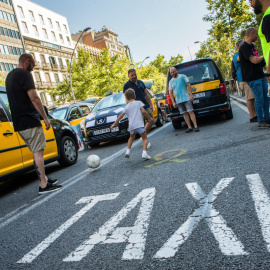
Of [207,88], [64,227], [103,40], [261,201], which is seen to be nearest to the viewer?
[261,201]

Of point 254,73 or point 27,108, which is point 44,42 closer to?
point 254,73

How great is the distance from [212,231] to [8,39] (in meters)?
48.5

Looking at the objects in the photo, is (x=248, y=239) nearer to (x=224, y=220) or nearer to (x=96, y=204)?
(x=224, y=220)

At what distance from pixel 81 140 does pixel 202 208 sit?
738 centimetres

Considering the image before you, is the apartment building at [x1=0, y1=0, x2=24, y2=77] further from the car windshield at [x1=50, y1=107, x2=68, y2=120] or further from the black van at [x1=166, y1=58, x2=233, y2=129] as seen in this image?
the black van at [x1=166, y1=58, x2=233, y2=129]

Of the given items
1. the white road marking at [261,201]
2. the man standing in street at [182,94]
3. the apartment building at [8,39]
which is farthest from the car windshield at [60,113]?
the apartment building at [8,39]

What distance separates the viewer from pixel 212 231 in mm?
2326

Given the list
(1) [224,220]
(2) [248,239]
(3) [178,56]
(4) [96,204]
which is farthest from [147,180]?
(3) [178,56]

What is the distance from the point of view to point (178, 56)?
317ft

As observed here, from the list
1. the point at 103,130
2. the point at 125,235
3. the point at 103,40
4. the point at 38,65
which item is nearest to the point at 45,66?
the point at 38,65

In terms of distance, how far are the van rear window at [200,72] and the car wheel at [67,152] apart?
367cm

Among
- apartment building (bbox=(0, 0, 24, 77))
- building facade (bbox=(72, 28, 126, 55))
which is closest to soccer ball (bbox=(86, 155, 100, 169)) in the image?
apartment building (bbox=(0, 0, 24, 77))

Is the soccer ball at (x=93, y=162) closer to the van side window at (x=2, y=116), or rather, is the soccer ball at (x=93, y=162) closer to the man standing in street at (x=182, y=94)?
the van side window at (x=2, y=116)

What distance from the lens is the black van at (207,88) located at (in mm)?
8656
